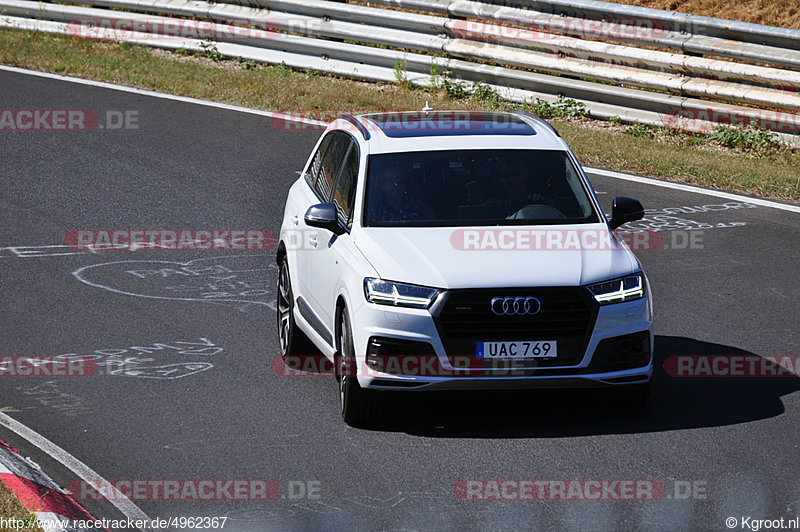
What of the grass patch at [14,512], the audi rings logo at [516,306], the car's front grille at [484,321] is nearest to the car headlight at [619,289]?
the car's front grille at [484,321]

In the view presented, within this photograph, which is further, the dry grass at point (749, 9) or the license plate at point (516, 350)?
the dry grass at point (749, 9)

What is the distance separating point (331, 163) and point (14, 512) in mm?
4156

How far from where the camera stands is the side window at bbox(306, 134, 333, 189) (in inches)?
388

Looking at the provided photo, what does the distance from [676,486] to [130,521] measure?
281 cm

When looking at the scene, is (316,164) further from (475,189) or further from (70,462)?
(70,462)

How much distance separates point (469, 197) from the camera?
28.2ft

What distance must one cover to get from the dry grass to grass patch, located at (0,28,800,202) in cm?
871

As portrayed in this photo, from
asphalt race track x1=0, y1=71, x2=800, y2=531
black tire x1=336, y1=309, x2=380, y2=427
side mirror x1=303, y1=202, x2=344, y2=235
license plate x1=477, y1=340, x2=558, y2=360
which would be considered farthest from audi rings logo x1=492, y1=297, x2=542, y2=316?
side mirror x1=303, y1=202, x2=344, y2=235

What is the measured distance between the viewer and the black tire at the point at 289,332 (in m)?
9.39

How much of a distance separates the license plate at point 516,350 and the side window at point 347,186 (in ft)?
4.92

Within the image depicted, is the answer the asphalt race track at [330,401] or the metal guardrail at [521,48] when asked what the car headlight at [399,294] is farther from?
the metal guardrail at [521,48]

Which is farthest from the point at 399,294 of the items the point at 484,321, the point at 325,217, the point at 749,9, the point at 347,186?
the point at 749,9

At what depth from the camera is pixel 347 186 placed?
29.1 ft

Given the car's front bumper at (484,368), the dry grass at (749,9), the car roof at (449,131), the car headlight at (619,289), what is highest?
the dry grass at (749,9)
